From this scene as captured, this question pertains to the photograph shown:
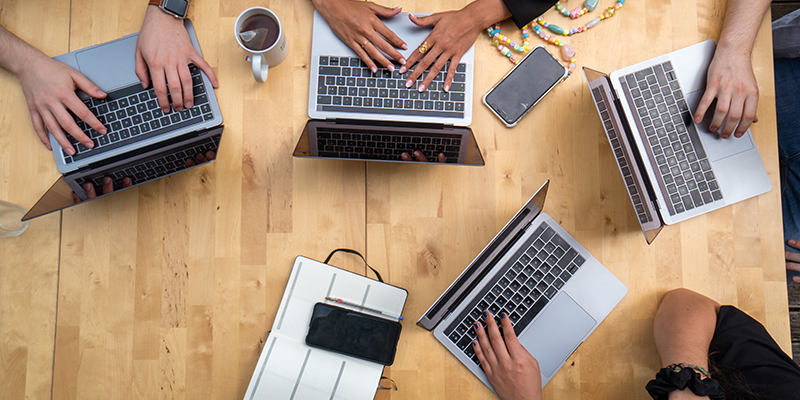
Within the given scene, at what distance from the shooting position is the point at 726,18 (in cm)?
116

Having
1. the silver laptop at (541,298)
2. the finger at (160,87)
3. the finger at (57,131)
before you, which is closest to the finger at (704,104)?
the silver laptop at (541,298)

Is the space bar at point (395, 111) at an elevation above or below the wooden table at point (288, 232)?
above

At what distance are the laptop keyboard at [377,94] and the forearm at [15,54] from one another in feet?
2.51

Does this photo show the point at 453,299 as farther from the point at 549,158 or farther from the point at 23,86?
the point at 23,86

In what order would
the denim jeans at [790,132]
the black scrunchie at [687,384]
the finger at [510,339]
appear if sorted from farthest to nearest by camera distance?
the denim jeans at [790,132] → the finger at [510,339] → the black scrunchie at [687,384]

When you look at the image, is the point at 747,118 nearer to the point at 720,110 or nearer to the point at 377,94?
the point at 720,110

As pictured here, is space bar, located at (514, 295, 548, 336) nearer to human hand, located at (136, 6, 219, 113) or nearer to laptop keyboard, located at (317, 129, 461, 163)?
laptop keyboard, located at (317, 129, 461, 163)

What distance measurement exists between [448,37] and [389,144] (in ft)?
1.09

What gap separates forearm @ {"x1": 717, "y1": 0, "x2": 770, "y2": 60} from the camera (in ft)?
3.67

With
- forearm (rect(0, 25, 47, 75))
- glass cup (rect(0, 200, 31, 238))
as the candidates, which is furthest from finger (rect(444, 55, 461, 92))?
glass cup (rect(0, 200, 31, 238))

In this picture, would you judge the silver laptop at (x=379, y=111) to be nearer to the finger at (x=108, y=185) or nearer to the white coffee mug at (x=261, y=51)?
the white coffee mug at (x=261, y=51)

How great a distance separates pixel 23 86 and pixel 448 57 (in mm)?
1139

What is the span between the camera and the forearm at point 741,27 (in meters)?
1.12

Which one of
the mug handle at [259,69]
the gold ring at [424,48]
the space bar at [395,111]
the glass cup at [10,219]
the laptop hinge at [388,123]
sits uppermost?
the gold ring at [424,48]
